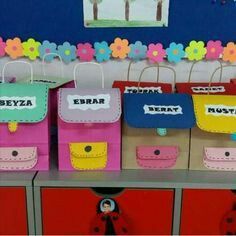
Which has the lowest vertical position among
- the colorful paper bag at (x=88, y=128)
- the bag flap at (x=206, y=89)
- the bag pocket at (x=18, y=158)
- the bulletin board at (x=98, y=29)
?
the bag pocket at (x=18, y=158)

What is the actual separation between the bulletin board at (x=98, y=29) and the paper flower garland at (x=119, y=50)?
19 millimetres

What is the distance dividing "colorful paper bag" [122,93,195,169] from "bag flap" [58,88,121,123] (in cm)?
4

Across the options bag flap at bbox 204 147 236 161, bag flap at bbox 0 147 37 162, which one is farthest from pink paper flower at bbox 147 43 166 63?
bag flap at bbox 0 147 37 162

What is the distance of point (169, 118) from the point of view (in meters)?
1.20

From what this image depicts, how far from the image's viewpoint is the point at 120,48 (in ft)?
5.24

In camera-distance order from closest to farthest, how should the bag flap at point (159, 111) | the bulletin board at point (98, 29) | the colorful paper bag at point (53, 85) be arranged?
the bag flap at point (159, 111)
the colorful paper bag at point (53, 85)
the bulletin board at point (98, 29)

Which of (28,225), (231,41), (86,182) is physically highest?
(231,41)

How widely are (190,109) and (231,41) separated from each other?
0.49 meters

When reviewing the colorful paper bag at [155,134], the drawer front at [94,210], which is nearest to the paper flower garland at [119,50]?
the colorful paper bag at [155,134]

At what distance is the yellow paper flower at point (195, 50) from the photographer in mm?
1591

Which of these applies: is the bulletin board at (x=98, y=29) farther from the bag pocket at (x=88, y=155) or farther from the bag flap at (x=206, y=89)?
the bag pocket at (x=88, y=155)

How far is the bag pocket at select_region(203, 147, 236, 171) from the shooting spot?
1.25 meters

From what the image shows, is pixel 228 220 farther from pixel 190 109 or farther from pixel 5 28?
pixel 5 28

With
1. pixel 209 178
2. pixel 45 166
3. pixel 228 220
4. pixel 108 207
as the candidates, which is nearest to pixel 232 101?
pixel 209 178
